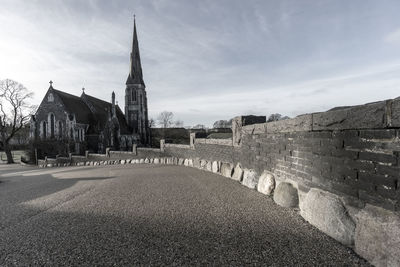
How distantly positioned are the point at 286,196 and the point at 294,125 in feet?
4.68

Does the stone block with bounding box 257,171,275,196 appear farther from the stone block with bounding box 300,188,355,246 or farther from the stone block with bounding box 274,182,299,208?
the stone block with bounding box 300,188,355,246

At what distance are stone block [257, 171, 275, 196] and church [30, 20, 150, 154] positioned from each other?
29591 millimetres

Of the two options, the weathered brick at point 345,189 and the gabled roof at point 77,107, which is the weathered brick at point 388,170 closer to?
the weathered brick at point 345,189

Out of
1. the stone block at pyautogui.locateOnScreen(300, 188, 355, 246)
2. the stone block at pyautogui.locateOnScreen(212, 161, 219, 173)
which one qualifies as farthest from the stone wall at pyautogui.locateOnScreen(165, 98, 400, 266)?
the stone block at pyautogui.locateOnScreen(212, 161, 219, 173)

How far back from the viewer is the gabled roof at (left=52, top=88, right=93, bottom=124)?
35.7 meters

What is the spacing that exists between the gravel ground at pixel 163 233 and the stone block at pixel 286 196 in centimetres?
17

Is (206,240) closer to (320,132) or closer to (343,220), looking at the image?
(343,220)

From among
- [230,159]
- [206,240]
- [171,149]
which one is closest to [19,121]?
[171,149]

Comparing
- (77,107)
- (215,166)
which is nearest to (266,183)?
(215,166)

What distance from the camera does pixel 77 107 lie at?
3791cm

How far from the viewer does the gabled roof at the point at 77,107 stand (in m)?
35.7

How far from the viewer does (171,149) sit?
13.3 meters

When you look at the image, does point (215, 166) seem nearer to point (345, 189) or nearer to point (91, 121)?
point (345, 189)

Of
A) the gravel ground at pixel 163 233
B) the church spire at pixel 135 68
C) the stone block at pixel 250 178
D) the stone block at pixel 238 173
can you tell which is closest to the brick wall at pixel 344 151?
the stone block at pixel 250 178
